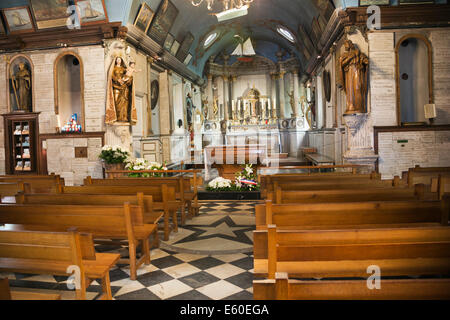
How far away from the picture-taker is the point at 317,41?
12.9 metres

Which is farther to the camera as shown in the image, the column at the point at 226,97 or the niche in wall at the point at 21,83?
the column at the point at 226,97

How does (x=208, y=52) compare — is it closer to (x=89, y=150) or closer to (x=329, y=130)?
(x=329, y=130)

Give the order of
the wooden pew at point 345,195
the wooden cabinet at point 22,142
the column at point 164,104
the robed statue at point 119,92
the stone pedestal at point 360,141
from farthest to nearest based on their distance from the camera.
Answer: the column at point 164,104 < the wooden cabinet at point 22,142 < the robed statue at point 119,92 < the stone pedestal at point 360,141 < the wooden pew at point 345,195

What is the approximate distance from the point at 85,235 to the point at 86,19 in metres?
9.30

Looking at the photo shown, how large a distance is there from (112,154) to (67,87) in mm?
3682

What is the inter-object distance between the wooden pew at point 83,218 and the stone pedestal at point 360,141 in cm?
683

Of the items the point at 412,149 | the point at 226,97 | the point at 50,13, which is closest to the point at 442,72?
the point at 412,149

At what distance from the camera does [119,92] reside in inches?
393

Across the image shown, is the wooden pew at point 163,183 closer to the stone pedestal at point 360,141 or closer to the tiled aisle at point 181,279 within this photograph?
the tiled aisle at point 181,279

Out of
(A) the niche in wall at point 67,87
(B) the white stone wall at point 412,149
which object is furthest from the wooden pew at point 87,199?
(B) the white stone wall at point 412,149

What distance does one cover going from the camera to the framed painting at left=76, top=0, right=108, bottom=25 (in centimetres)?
984

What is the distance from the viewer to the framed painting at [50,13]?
1004cm

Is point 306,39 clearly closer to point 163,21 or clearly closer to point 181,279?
point 163,21
